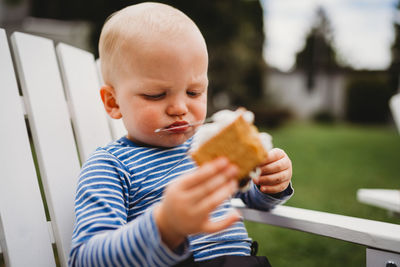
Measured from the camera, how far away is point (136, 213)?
3.32ft

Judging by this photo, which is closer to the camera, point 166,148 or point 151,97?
point 151,97

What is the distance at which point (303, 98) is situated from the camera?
2006cm

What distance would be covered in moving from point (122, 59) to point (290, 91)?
65.3ft

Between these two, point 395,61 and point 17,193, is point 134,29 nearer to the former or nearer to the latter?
point 17,193

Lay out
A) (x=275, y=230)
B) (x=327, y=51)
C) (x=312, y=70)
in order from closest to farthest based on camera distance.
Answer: (x=275, y=230) < (x=312, y=70) < (x=327, y=51)

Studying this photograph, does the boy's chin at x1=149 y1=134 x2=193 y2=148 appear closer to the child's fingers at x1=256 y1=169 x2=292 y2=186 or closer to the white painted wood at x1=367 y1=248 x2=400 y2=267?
the child's fingers at x1=256 y1=169 x2=292 y2=186

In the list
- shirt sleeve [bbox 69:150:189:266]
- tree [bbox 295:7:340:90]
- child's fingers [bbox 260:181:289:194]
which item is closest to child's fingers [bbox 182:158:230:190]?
shirt sleeve [bbox 69:150:189:266]

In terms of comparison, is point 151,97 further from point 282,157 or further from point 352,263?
point 352,263

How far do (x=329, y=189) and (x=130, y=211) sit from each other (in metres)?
4.08

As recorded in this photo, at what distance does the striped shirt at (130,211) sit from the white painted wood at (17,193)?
0.87ft

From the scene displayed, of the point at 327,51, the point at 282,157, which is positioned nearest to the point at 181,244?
the point at 282,157

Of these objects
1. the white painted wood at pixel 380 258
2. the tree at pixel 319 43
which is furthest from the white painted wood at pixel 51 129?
the tree at pixel 319 43

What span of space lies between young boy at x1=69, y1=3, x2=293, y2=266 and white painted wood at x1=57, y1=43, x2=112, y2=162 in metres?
0.30

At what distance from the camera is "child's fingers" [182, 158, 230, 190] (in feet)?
2.10
